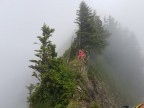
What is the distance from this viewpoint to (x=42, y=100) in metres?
42.0

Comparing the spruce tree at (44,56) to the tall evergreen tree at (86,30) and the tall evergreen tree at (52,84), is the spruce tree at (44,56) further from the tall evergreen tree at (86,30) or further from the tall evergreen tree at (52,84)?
the tall evergreen tree at (86,30)

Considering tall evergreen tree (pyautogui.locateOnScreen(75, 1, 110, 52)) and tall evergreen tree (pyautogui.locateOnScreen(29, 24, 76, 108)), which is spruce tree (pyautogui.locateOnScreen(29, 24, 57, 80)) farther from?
tall evergreen tree (pyautogui.locateOnScreen(75, 1, 110, 52))

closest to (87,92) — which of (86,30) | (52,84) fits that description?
(52,84)

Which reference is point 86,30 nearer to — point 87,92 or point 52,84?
point 87,92

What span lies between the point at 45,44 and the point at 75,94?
24.3ft

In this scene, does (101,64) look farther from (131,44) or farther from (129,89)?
(131,44)

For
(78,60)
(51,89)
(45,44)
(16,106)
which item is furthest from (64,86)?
(16,106)

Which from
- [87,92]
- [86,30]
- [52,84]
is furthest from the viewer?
[86,30]

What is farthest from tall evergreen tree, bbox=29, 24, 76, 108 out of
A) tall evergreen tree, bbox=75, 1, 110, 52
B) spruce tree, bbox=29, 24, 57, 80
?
tall evergreen tree, bbox=75, 1, 110, 52

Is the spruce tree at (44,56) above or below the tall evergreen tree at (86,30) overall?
below

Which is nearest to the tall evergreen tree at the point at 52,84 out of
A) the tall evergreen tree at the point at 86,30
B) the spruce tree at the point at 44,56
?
the spruce tree at the point at 44,56

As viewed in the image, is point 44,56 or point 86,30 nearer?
point 44,56

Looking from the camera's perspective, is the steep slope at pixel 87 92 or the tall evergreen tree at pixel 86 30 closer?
the steep slope at pixel 87 92

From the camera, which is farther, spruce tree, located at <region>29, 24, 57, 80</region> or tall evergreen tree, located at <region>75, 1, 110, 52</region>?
tall evergreen tree, located at <region>75, 1, 110, 52</region>
